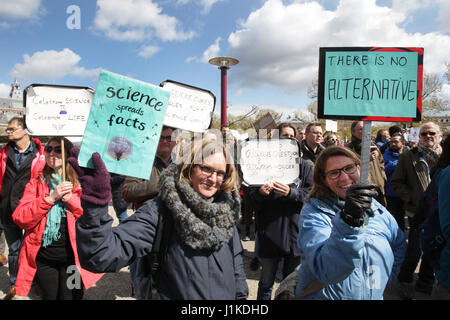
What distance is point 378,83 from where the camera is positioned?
63.4 inches

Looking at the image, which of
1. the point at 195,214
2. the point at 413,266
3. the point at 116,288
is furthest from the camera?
the point at 116,288

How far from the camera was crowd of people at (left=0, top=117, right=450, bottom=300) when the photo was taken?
1183 millimetres

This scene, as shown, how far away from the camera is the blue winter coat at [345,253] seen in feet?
3.92

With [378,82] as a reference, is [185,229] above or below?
below

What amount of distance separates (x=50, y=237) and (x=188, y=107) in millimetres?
1555

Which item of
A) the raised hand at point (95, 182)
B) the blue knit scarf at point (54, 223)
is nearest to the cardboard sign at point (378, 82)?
the raised hand at point (95, 182)

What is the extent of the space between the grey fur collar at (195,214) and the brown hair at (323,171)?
0.49 meters

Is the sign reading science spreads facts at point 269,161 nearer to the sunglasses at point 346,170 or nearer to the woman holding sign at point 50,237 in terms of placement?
the sunglasses at point 346,170

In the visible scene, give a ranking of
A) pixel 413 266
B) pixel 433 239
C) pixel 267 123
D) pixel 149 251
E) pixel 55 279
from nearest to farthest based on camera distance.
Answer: pixel 149 251, pixel 433 239, pixel 55 279, pixel 267 123, pixel 413 266

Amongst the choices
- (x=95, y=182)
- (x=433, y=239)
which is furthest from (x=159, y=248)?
(x=433, y=239)

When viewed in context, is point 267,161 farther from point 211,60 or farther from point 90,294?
point 211,60

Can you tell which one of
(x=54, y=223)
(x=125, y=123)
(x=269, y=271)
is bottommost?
(x=269, y=271)

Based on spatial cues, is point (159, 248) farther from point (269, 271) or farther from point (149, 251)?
point (269, 271)
